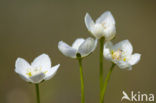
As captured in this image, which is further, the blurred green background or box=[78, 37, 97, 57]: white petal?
the blurred green background

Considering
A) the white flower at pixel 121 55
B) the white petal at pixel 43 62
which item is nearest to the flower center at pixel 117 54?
the white flower at pixel 121 55

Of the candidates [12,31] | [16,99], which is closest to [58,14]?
[12,31]

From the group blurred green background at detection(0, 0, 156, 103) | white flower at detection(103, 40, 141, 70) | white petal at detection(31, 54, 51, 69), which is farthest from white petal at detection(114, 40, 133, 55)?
blurred green background at detection(0, 0, 156, 103)

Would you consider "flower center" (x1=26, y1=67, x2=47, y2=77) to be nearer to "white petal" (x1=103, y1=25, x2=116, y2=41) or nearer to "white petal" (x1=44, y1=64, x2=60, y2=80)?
"white petal" (x1=44, y1=64, x2=60, y2=80)

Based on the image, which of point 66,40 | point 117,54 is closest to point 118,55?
point 117,54

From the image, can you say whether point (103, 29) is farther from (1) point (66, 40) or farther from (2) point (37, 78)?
(1) point (66, 40)
